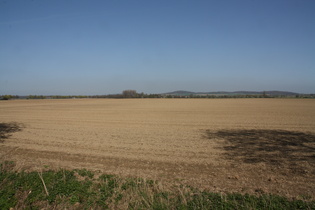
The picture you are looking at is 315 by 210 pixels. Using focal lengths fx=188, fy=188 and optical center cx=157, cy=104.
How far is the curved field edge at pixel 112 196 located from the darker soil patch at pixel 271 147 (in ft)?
12.7

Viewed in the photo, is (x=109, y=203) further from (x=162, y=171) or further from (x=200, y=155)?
(x=200, y=155)

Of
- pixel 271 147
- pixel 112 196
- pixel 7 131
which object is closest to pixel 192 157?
pixel 112 196

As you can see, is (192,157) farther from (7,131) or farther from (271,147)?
(7,131)

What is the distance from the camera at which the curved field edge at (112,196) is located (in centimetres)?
539

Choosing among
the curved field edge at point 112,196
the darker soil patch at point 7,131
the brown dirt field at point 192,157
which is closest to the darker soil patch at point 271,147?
the brown dirt field at point 192,157

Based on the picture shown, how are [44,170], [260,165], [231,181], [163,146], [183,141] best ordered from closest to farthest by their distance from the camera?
[231,181] < [44,170] < [260,165] < [163,146] < [183,141]

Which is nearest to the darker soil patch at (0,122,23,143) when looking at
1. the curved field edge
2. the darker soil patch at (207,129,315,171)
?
the curved field edge

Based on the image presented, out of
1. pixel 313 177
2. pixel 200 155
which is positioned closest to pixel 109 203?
pixel 200 155

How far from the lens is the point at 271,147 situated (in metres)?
11.2

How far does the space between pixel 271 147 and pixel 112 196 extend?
32.0ft

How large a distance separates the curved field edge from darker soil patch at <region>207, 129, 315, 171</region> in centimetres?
388

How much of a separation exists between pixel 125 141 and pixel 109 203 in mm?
7522

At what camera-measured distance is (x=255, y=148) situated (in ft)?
36.4

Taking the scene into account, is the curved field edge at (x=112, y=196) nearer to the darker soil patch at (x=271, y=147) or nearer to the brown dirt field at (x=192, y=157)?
the brown dirt field at (x=192, y=157)
